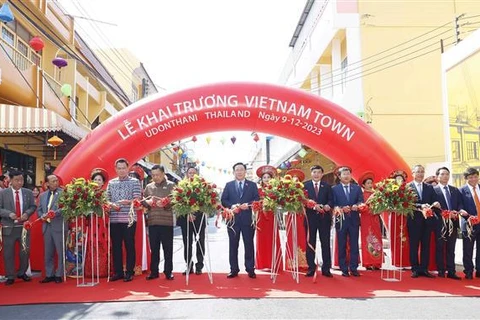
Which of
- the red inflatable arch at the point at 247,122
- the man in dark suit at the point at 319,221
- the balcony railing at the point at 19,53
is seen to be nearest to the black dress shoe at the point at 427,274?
the man in dark suit at the point at 319,221

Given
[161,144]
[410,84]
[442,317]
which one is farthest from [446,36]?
Answer: [442,317]

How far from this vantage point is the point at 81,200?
256 inches

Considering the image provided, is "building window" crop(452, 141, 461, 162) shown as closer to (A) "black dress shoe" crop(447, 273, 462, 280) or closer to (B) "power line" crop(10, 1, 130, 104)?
(A) "black dress shoe" crop(447, 273, 462, 280)

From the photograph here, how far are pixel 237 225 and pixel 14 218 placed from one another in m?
3.11

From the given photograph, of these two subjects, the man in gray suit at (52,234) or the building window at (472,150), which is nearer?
the man in gray suit at (52,234)

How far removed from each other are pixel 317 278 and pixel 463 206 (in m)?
2.36

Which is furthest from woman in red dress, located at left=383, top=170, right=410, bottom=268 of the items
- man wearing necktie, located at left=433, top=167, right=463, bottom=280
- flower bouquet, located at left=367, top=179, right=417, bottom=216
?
man wearing necktie, located at left=433, top=167, right=463, bottom=280

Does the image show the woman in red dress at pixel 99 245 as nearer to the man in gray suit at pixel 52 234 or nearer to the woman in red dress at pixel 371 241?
the man in gray suit at pixel 52 234

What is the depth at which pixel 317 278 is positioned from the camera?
6.78 m

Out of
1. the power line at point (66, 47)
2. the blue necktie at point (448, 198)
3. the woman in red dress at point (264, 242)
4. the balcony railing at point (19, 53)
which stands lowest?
the woman in red dress at point (264, 242)

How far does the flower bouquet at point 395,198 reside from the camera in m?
6.68

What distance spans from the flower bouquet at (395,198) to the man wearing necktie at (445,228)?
495mm

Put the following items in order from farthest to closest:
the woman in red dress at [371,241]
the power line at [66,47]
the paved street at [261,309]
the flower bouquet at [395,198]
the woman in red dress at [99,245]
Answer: the power line at [66,47] < the woman in red dress at [371,241] < the woman in red dress at [99,245] < the flower bouquet at [395,198] < the paved street at [261,309]

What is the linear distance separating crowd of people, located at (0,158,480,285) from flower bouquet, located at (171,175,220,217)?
8.9 inches
